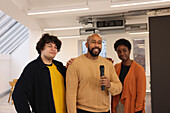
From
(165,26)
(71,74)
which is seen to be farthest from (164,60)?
(71,74)

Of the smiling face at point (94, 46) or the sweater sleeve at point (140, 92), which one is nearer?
the smiling face at point (94, 46)

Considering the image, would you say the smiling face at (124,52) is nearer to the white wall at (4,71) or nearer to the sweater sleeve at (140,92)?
the sweater sleeve at (140,92)

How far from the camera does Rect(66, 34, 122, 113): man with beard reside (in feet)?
5.26

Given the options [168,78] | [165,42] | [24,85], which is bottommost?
[168,78]

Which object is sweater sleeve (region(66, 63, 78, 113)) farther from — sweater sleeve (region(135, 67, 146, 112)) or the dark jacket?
sweater sleeve (region(135, 67, 146, 112))

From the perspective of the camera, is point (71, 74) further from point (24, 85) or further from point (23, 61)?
point (23, 61)

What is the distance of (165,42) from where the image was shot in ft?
9.54

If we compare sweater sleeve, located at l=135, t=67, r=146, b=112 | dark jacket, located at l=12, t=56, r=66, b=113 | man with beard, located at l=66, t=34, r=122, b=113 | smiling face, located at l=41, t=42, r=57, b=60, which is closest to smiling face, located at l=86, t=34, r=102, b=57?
man with beard, located at l=66, t=34, r=122, b=113

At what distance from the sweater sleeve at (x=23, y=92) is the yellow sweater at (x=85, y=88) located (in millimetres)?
408

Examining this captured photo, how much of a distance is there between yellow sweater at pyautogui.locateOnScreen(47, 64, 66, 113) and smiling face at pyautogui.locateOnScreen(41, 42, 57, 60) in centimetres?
13

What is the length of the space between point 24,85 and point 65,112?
0.57 m

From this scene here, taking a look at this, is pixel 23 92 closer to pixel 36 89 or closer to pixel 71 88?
pixel 36 89

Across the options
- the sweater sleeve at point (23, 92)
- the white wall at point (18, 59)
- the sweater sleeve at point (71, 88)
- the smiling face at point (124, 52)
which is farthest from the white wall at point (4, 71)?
the smiling face at point (124, 52)

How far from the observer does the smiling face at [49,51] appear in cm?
166
